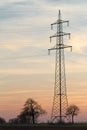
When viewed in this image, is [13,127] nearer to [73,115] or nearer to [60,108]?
[60,108]

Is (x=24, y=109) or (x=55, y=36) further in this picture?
(x=24, y=109)

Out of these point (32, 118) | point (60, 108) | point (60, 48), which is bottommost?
point (32, 118)

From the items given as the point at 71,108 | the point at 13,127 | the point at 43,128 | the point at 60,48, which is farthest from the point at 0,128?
the point at 71,108

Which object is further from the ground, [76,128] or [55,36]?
[55,36]

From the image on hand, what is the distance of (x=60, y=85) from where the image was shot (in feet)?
270

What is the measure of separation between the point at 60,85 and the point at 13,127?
10.0 m

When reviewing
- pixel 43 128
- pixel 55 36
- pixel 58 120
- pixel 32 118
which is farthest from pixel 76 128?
pixel 32 118

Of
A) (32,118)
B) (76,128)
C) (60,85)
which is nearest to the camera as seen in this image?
(76,128)

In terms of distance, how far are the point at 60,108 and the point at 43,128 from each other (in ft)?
14.2

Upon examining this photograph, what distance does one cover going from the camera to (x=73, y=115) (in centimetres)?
13262

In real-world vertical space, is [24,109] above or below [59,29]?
below

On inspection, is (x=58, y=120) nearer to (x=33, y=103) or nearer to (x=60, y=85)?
(x=60, y=85)

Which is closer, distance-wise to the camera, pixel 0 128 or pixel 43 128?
pixel 43 128

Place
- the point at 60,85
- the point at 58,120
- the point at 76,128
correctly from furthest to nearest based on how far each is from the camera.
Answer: the point at 58,120
the point at 60,85
the point at 76,128
